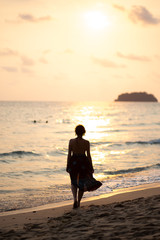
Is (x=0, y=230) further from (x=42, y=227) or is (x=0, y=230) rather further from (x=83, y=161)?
(x=83, y=161)

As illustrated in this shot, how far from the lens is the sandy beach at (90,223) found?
5133 mm

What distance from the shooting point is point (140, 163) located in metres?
17.9

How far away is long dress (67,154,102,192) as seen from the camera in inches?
300

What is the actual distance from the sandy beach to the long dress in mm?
554

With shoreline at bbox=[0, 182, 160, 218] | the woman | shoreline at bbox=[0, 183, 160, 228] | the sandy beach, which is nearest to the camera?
the sandy beach

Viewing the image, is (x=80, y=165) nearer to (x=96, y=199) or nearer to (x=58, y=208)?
(x=58, y=208)

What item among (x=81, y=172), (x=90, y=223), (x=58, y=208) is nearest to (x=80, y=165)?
(x=81, y=172)

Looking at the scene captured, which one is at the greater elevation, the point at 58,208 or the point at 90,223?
the point at 90,223

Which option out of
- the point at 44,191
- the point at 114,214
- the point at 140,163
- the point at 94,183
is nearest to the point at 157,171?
the point at 140,163

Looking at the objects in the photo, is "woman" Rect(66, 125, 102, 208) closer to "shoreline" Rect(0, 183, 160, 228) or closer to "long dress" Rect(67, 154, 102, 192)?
"long dress" Rect(67, 154, 102, 192)

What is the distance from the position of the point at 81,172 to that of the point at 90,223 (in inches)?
72.1

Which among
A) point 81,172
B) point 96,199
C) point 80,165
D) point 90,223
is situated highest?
point 80,165

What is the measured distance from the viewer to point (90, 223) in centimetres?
596

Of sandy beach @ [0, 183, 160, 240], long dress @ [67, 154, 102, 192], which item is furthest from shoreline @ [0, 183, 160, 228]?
long dress @ [67, 154, 102, 192]
